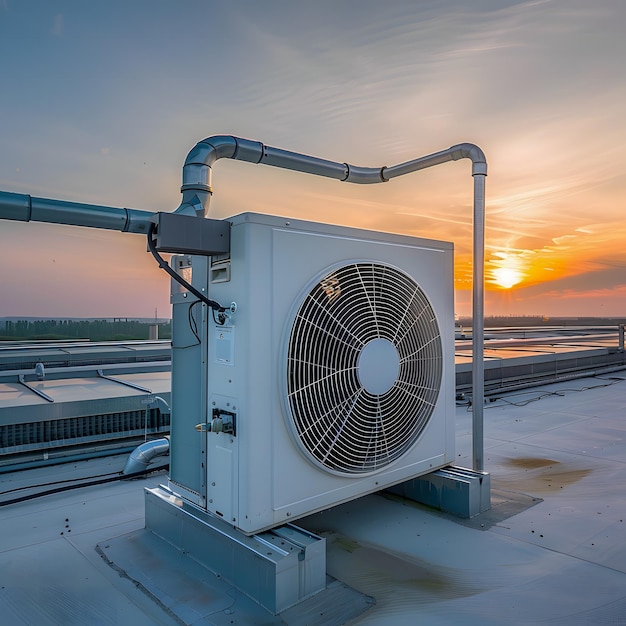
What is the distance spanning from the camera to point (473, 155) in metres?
2.99

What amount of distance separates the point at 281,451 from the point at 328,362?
1.48 ft

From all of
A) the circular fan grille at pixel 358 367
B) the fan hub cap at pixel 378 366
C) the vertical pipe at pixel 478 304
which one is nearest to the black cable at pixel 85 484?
the circular fan grille at pixel 358 367

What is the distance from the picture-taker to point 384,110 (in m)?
4.10

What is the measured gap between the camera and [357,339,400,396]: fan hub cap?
2324mm

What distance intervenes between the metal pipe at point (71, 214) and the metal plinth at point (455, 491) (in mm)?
2170

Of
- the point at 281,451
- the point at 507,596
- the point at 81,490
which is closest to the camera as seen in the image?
the point at 507,596

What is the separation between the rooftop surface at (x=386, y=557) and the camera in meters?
1.86

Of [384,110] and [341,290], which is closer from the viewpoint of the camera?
[341,290]

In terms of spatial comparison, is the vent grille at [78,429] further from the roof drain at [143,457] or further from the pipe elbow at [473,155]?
the pipe elbow at [473,155]

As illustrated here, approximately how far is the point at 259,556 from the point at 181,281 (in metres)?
1.18

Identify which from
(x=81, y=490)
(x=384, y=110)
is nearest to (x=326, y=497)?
(x=81, y=490)

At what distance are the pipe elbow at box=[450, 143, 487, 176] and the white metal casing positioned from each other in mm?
1104

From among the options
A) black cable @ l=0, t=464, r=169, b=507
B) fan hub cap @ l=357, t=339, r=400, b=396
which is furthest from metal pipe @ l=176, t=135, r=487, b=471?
black cable @ l=0, t=464, r=169, b=507

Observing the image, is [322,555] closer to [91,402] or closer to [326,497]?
[326,497]
